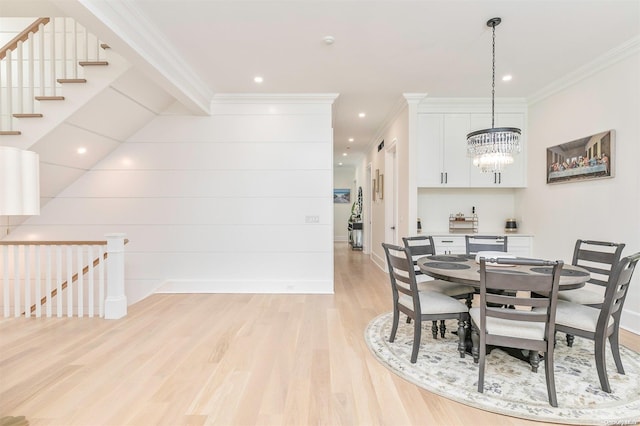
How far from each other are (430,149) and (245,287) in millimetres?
3424

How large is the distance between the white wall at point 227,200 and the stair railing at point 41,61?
3.36 feet

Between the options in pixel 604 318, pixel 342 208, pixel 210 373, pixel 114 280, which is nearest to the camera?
pixel 604 318

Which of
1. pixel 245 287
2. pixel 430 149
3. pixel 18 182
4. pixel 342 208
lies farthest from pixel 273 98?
pixel 342 208

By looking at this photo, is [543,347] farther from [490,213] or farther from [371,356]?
[490,213]

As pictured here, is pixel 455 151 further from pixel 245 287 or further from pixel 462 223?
pixel 245 287

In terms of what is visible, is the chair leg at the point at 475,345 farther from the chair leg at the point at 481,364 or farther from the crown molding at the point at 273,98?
the crown molding at the point at 273,98

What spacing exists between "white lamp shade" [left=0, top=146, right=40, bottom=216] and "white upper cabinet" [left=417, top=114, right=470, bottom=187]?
4282 millimetres

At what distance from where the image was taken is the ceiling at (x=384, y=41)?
2477 millimetres

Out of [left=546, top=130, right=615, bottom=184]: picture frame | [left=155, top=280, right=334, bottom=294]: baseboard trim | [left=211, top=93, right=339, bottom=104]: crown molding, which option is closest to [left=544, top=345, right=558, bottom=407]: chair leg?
[left=546, top=130, right=615, bottom=184]: picture frame

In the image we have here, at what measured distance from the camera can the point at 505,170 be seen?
4.61 meters

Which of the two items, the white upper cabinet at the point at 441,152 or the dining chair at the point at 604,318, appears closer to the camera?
the dining chair at the point at 604,318

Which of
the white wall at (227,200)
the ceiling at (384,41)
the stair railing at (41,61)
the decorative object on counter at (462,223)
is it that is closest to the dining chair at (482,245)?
the decorative object on counter at (462,223)

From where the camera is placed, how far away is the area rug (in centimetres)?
178

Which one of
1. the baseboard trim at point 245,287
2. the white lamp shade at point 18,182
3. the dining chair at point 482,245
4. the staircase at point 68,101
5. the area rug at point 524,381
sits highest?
the staircase at point 68,101
